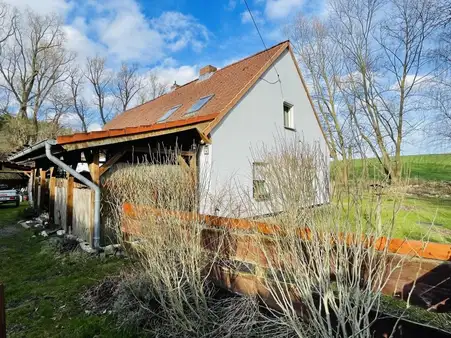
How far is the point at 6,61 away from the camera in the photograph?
30406mm

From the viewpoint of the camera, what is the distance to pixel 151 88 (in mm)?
42625

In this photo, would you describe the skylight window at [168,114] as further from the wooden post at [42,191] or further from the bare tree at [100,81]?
the bare tree at [100,81]

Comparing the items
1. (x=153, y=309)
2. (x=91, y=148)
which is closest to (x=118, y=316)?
(x=153, y=309)

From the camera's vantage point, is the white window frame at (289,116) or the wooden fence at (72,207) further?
the white window frame at (289,116)

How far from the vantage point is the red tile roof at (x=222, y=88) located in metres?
10.5

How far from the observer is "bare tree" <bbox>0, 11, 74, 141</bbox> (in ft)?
99.7

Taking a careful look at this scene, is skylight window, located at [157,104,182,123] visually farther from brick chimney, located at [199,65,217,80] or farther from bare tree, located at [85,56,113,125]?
bare tree, located at [85,56,113,125]

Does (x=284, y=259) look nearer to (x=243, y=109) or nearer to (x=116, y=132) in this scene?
(x=116, y=132)

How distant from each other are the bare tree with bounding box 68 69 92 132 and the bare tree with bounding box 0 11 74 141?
2.94 meters

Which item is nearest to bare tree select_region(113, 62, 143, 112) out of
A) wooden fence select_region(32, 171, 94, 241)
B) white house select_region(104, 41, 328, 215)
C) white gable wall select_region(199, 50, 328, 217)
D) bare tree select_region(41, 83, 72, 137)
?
bare tree select_region(41, 83, 72, 137)

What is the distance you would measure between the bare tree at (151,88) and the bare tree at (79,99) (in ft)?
25.2

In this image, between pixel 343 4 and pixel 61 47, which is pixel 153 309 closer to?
pixel 343 4

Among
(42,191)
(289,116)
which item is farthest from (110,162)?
(289,116)

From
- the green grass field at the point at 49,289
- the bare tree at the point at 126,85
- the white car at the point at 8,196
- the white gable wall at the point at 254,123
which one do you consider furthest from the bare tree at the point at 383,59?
the bare tree at the point at 126,85
